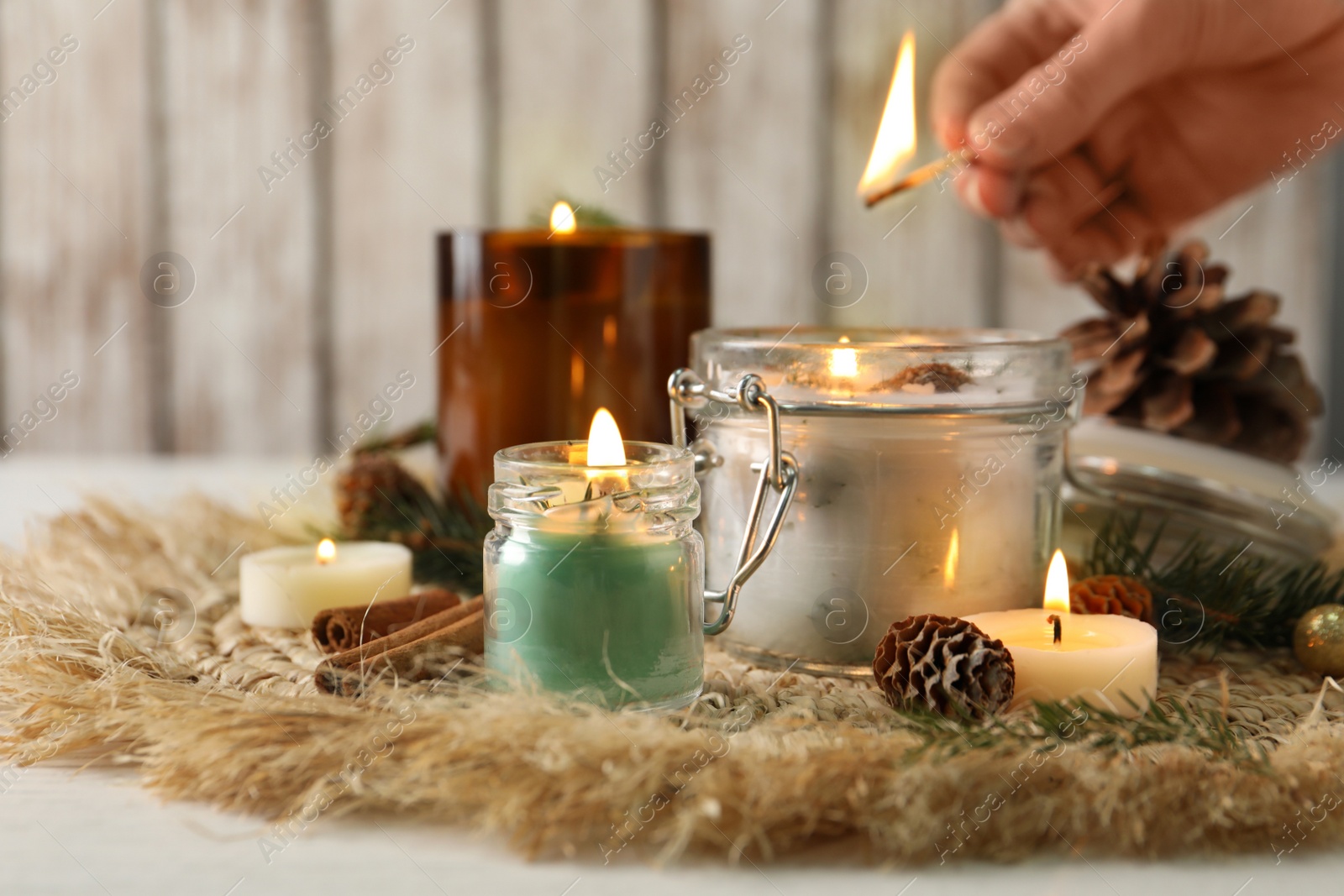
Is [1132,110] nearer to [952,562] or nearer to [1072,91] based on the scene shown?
[1072,91]

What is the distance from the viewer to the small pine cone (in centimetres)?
67

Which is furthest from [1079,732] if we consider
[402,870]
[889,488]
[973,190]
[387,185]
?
[387,185]

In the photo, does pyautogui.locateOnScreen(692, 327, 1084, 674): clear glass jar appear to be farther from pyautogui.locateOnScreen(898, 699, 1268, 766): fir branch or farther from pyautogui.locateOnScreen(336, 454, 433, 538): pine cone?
pyautogui.locateOnScreen(336, 454, 433, 538): pine cone

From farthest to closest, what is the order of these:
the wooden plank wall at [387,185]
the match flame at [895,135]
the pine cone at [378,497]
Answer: the wooden plank wall at [387,185] < the pine cone at [378,497] < the match flame at [895,135]

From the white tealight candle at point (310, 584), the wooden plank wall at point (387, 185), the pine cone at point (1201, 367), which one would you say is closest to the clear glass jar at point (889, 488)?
the white tealight candle at point (310, 584)

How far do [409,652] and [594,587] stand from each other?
0.38 ft

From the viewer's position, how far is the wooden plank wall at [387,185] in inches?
58.1

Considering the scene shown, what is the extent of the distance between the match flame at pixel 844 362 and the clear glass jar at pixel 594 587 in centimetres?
11

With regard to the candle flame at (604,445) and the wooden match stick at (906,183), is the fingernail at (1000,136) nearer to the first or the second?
the wooden match stick at (906,183)

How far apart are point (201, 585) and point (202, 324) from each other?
84cm

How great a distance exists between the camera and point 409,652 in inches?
24.0

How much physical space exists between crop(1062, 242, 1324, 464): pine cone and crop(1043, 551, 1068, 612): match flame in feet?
1.22

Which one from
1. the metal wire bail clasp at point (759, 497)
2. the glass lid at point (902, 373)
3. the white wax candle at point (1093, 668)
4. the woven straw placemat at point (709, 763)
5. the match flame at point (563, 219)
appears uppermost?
the match flame at point (563, 219)

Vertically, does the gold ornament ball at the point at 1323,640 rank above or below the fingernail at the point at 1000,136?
below
